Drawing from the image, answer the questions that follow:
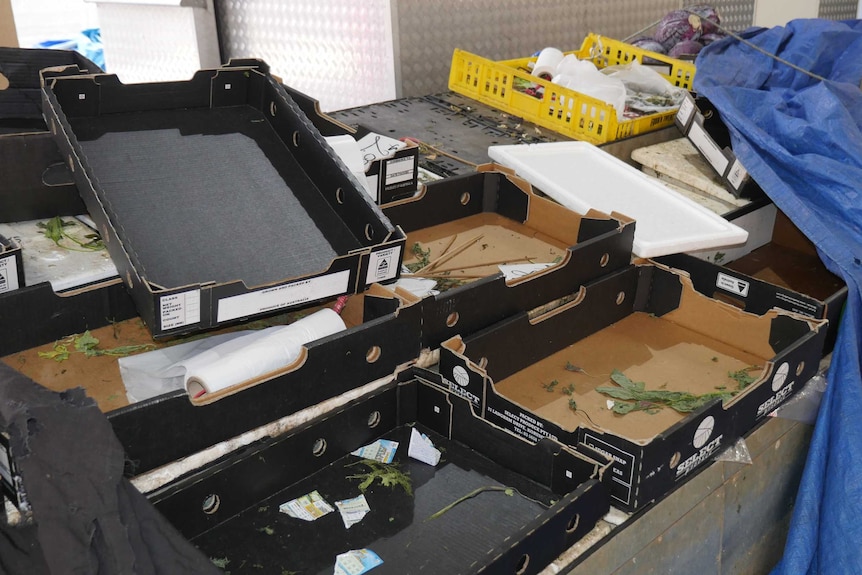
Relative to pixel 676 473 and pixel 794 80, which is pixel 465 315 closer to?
pixel 676 473

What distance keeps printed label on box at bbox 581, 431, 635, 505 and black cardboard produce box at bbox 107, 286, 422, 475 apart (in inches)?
12.5

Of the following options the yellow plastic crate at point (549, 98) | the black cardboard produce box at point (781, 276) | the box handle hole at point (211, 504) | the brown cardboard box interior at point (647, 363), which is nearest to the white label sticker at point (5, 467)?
the box handle hole at point (211, 504)

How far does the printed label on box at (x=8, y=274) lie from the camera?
1200 mm

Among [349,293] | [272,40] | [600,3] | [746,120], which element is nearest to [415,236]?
[349,293]

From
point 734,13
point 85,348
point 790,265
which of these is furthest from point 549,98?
point 734,13

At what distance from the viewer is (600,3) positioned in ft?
9.96

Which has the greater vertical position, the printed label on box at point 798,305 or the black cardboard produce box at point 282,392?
the black cardboard produce box at point 282,392

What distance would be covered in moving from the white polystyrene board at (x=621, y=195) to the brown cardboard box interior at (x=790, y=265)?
0.40 m

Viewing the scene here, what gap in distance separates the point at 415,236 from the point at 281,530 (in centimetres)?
79

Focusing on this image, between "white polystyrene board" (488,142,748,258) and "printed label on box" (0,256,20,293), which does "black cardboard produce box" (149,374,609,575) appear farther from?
"white polystyrene board" (488,142,748,258)

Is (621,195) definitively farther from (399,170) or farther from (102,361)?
(102,361)

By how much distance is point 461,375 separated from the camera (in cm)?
124

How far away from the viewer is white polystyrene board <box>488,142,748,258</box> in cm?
165

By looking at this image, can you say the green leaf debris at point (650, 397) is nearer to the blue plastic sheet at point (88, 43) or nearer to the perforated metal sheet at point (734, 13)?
the perforated metal sheet at point (734, 13)
